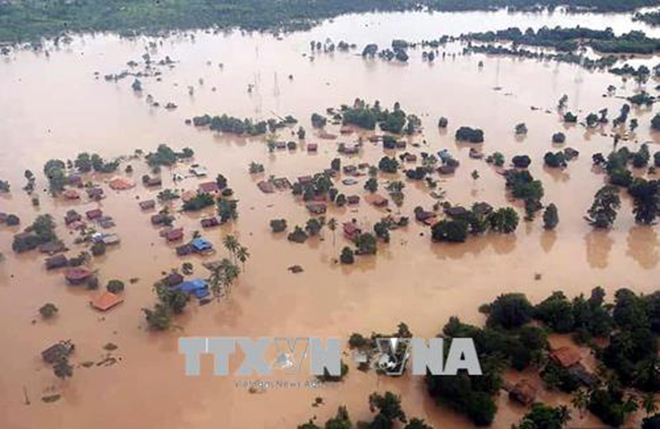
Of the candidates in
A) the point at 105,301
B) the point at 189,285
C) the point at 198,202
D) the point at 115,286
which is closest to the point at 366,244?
the point at 189,285

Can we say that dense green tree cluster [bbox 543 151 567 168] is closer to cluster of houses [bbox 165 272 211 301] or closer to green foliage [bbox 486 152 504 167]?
green foliage [bbox 486 152 504 167]

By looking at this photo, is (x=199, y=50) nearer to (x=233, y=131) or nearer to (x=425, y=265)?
(x=233, y=131)

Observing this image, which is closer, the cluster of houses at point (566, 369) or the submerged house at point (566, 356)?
the cluster of houses at point (566, 369)

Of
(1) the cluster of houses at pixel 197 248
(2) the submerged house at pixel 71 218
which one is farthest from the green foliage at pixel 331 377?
(2) the submerged house at pixel 71 218

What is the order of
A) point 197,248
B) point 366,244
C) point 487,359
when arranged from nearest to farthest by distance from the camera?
1. point 487,359
2. point 366,244
3. point 197,248

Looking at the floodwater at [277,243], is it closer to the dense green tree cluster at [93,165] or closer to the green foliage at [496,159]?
the green foliage at [496,159]

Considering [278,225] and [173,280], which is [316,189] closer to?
[278,225]

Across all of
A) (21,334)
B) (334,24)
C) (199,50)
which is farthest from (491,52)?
(21,334)
